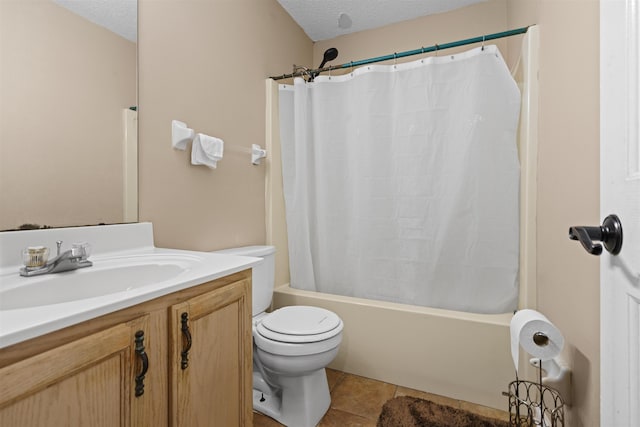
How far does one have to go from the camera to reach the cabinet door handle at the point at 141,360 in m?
0.71

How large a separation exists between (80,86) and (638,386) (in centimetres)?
166

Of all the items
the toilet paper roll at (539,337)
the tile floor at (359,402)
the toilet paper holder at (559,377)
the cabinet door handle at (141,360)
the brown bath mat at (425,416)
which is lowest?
the tile floor at (359,402)

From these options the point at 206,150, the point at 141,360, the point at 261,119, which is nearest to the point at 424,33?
the point at 261,119

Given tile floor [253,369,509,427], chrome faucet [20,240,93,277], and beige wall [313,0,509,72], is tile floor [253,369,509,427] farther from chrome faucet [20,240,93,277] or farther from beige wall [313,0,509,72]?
beige wall [313,0,509,72]

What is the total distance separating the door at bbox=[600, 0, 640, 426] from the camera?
1.63 feet

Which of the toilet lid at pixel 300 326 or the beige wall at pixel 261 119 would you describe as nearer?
the beige wall at pixel 261 119

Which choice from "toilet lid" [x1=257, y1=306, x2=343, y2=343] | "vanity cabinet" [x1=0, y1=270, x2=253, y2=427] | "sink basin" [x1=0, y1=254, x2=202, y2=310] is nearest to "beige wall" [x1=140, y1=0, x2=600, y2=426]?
"sink basin" [x1=0, y1=254, x2=202, y2=310]

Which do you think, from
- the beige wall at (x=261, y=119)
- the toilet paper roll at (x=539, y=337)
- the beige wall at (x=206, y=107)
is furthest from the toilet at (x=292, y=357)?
the toilet paper roll at (x=539, y=337)

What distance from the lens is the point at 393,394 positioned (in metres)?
1.67

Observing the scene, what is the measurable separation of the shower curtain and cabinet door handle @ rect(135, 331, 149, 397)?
1.40 metres

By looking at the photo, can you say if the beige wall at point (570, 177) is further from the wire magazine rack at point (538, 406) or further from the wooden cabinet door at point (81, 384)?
the wooden cabinet door at point (81, 384)

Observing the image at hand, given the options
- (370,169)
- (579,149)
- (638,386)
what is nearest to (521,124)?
(579,149)

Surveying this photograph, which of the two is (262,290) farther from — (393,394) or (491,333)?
(491,333)

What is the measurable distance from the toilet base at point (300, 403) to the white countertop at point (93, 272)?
758 mm
